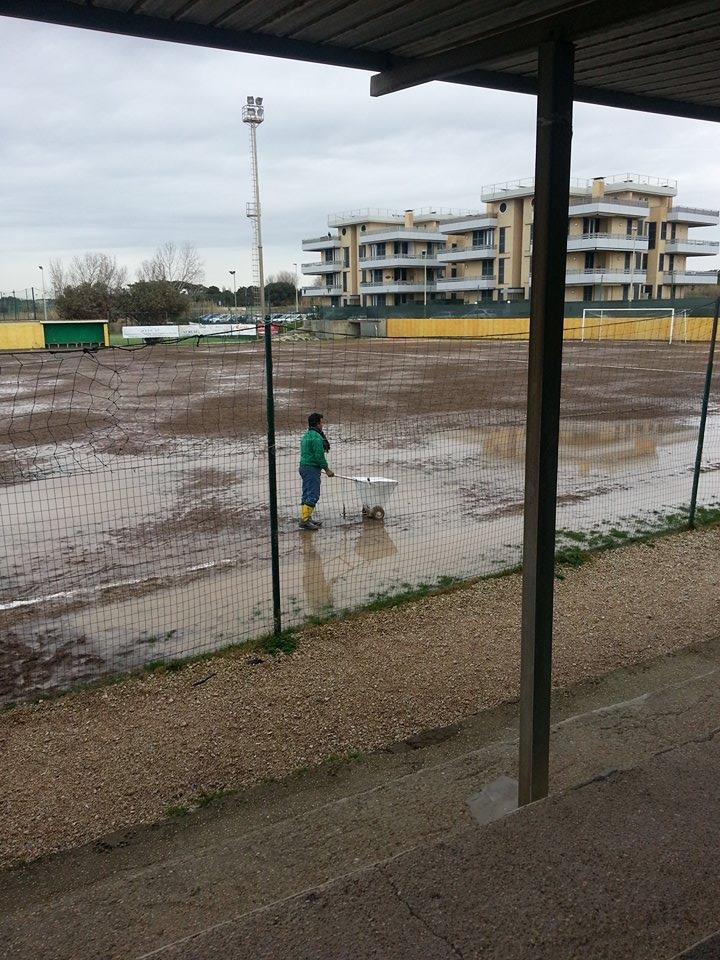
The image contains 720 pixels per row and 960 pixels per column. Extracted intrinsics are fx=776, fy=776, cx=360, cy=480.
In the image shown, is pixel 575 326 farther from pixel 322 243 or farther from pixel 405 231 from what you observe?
pixel 322 243

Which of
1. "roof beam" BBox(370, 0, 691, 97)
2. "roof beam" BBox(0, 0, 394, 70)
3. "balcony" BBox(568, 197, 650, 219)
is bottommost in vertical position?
"roof beam" BBox(370, 0, 691, 97)

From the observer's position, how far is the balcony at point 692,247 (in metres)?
74.6

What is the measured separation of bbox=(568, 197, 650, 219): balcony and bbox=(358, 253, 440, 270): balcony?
20.9m

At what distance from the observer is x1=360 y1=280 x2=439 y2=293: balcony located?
289ft

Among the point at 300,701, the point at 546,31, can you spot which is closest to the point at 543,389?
the point at 546,31

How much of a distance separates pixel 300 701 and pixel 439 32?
3974mm

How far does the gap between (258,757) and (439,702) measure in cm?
127

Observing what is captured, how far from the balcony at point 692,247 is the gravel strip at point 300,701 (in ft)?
250

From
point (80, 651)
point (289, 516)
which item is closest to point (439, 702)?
point (80, 651)

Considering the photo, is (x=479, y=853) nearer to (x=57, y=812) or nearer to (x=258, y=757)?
A: (x=258, y=757)

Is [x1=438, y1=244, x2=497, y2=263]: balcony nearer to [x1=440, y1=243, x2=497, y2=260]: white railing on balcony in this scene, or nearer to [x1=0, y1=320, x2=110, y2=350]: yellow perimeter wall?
[x1=440, y1=243, x2=497, y2=260]: white railing on balcony

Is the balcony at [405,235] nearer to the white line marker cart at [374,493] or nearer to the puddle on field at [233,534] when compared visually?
the puddle on field at [233,534]

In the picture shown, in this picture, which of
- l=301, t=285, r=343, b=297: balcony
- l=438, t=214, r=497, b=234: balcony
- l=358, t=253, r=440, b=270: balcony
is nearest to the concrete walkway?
l=438, t=214, r=497, b=234: balcony

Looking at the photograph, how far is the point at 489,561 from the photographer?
8.35 m
